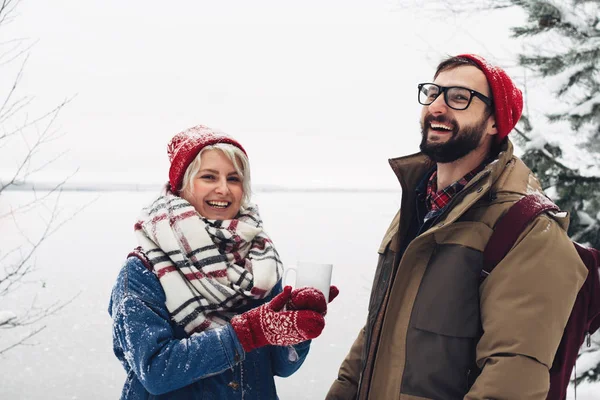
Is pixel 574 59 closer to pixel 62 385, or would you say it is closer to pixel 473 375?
pixel 473 375

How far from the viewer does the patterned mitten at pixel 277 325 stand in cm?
150

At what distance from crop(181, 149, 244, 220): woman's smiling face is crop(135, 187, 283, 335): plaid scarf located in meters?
0.06

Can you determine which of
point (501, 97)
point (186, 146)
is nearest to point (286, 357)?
point (186, 146)

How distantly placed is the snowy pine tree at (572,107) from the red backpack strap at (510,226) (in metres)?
2.38

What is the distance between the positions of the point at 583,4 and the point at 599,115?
2.95 ft

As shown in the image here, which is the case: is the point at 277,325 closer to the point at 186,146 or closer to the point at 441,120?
the point at 186,146

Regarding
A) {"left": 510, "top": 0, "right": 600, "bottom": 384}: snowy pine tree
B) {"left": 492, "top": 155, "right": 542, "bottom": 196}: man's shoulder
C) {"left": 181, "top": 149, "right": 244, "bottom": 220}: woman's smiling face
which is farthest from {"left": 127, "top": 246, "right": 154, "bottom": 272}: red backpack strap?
{"left": 510, "top": 0, "right": 600, "bottom": 384}: snowy pine tree

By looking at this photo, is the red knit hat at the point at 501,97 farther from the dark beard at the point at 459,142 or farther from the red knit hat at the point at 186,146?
the red knit hat at the point at 186,146

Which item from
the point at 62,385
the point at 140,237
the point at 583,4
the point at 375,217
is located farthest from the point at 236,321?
the point at 375,217

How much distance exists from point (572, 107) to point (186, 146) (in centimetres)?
324

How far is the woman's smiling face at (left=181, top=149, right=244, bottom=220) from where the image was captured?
1819mm

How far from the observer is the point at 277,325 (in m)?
1.52

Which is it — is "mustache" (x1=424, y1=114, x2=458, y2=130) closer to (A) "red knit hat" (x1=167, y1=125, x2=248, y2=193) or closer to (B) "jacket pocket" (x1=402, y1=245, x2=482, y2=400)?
(B) "jacket pocket" (x1=402, y1=245, x2=482, y2=400)

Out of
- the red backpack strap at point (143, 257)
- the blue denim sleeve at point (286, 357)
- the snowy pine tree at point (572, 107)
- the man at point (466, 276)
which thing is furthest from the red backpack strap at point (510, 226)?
the snowy pine tree at point (572, 107)
